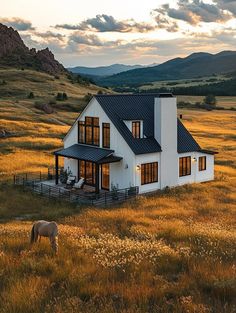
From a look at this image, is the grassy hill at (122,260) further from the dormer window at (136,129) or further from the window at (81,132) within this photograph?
the window at (81,132)

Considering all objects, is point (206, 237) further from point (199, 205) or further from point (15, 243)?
point (199, 205)

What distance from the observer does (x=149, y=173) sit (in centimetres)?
3478

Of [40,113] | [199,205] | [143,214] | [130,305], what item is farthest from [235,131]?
[130,305]

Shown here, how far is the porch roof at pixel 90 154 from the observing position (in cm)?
3328

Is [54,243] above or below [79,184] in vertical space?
above

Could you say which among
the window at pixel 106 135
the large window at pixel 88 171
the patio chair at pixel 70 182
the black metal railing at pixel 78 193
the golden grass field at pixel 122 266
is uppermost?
the window at pixel 106 135

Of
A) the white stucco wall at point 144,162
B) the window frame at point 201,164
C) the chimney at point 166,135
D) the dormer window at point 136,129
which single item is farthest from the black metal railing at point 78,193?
the window frame at point 201,164

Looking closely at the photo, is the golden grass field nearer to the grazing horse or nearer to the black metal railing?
the grazing horse

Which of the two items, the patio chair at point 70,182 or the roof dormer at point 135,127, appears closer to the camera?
the roof dormer at point 135,127

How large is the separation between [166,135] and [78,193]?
887 centimetres

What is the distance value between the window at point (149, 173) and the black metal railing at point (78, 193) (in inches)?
57.5

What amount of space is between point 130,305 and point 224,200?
78.8 ft

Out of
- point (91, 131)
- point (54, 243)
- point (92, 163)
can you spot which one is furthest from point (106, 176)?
point (54, 243)

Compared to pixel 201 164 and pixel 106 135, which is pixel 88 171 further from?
pixel 201 164
